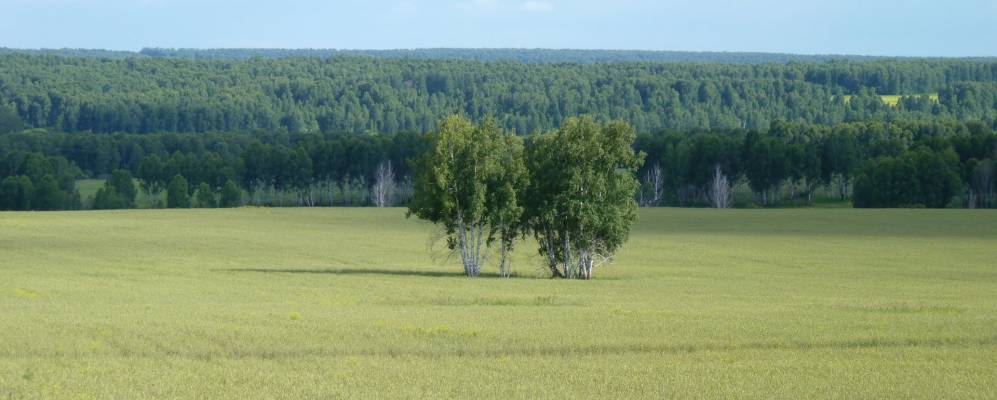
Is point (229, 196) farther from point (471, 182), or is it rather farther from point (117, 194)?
point (471, 182)

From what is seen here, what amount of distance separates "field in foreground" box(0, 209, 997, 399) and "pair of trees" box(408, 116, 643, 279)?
2173 millimetres

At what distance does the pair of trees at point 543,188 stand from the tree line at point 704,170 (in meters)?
74.2

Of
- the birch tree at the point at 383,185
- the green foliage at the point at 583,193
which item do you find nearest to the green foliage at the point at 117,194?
the birch tree at the point at 383,185

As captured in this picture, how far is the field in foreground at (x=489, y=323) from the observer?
25641 millimetres

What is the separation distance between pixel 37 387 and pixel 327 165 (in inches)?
5238

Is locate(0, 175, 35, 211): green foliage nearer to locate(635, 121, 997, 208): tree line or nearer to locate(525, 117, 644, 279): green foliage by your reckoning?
locate(635, 121, 997, 208): tree line

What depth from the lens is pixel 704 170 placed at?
145375mm

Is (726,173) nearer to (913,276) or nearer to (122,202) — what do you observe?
(122,202)

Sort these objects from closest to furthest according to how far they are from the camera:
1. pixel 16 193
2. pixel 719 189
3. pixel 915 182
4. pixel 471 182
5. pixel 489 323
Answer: pixel 489 323 < pixel 471 182 < pixel 915 182 < pixel 16 193 < pixel 719 189

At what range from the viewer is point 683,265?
212 feet

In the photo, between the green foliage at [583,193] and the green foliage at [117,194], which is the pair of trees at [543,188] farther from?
the green foliage at [117,194]

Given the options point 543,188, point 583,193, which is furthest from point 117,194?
point 583,193

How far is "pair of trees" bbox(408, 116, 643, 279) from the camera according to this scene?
5806cm

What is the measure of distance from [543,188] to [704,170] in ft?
292
